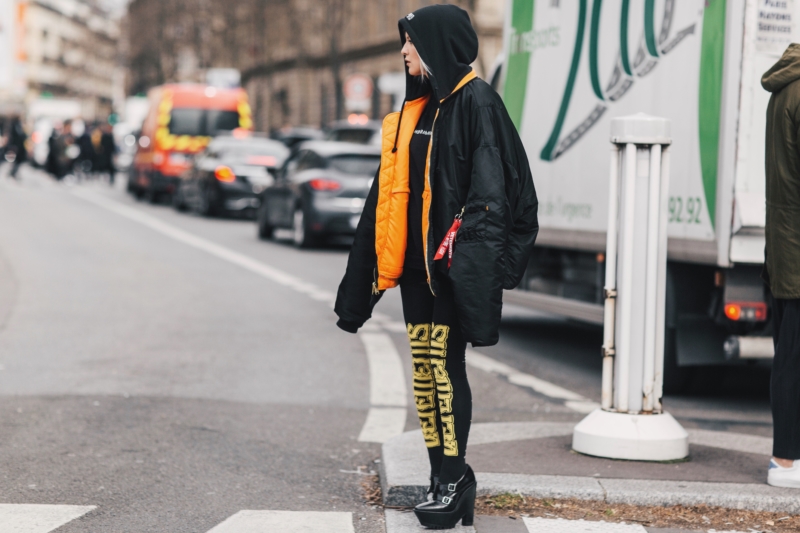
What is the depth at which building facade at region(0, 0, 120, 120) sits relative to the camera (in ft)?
370

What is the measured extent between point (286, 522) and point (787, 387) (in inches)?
79.1

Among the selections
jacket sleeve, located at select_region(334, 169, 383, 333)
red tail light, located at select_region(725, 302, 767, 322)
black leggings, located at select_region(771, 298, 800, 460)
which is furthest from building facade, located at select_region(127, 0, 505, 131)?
jacket sleeve, located at select_region(334, 169, 383, 333)

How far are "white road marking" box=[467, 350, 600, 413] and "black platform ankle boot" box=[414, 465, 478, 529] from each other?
2.85 metres

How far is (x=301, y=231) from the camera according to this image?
18.8 m

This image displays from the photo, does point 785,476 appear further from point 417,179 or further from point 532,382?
point 532,382

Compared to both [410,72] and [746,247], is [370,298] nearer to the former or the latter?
[410,72]

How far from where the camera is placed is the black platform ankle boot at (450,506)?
4520 mm

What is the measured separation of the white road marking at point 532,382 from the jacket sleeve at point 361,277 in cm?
292

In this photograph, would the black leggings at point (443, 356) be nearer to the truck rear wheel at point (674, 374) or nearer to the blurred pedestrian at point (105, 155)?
the truck rear wheel at point (674, 374)

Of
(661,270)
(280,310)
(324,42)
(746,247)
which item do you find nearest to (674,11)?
(746,247)

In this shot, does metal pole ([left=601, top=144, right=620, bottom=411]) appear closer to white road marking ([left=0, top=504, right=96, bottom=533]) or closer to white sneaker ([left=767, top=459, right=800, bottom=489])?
white sneaker ([left=767, top=459, right=800, bottom=489])

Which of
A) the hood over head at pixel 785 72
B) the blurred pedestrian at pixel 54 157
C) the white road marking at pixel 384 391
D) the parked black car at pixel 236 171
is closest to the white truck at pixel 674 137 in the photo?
the white road marking at pixel 384 391

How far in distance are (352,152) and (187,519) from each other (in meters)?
14.2

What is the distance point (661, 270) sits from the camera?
5.76 m
